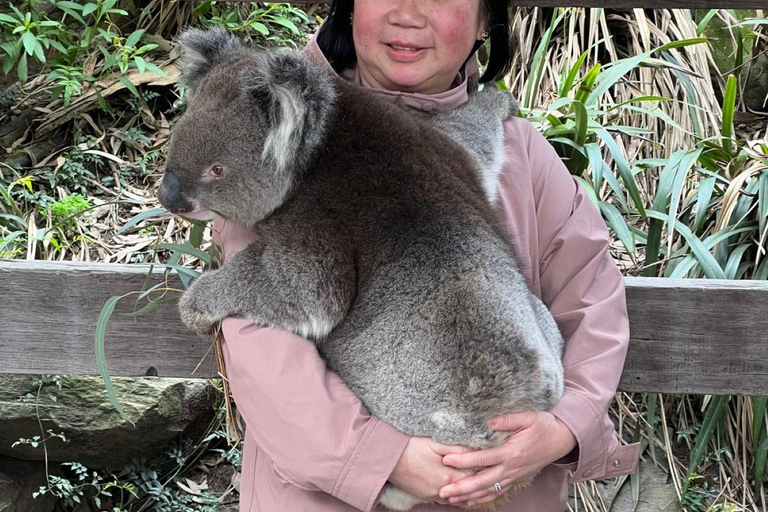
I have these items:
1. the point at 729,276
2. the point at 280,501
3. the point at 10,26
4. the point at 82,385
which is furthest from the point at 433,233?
the point at 10,26

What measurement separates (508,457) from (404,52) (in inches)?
40.0

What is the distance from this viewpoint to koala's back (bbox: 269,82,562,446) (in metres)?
1.67

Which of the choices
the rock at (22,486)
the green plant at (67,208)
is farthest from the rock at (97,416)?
the green plant at (67,208)

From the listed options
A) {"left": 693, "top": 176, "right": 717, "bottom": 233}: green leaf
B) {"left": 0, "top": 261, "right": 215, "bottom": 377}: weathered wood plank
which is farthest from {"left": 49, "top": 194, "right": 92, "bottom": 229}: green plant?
{"left": 693, "top": 176, "right": 717, "bottom": 233}: green leaf

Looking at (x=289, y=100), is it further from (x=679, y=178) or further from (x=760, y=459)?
(x=760, y=459)

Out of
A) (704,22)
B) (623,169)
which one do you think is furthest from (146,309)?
(704,22)

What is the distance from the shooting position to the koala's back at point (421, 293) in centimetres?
167

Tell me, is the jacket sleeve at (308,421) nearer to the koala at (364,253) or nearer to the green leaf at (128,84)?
the koala at (364,253)

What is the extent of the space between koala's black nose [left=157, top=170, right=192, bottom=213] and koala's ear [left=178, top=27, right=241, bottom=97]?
271 millimetres

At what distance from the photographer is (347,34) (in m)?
2.28

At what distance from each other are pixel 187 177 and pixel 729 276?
2.19 meters

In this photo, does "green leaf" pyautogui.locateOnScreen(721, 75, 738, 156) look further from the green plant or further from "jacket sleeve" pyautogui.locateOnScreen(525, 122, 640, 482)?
the green plant

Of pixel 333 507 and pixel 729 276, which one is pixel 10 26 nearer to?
pixel 333 507

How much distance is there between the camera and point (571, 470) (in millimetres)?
1886
